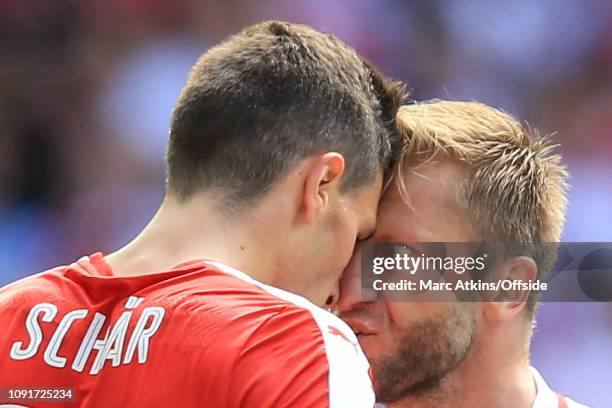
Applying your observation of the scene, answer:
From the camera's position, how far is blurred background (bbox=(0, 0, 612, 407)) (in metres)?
4.80

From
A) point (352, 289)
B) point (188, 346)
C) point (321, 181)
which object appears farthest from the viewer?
point (352, 289)

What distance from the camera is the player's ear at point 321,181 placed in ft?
6.60

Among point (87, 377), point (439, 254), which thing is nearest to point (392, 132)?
point (439, 254)

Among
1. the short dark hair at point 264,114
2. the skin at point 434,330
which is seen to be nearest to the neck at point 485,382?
the skin at point 434,330

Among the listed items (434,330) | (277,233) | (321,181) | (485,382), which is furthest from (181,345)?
(485,382)

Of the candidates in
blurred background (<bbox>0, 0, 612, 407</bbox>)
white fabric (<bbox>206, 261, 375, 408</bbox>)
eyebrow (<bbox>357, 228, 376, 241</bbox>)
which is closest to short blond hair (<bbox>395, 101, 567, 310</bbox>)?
eyebrow (<bbox>357, 228, 376, 241</bbox>)

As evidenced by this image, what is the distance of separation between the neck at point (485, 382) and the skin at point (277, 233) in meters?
0.51

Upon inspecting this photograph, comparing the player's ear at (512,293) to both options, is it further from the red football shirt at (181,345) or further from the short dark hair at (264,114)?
the red football shirt at (181,345)

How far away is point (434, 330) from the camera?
8.15 feet

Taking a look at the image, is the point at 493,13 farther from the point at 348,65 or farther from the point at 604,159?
the point at 348,65

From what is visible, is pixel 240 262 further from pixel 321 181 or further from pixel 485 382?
→ pixel 485 382

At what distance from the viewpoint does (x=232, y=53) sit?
2072mm

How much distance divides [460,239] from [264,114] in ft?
2.49

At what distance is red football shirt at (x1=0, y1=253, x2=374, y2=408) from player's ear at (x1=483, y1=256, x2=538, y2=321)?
891mm
